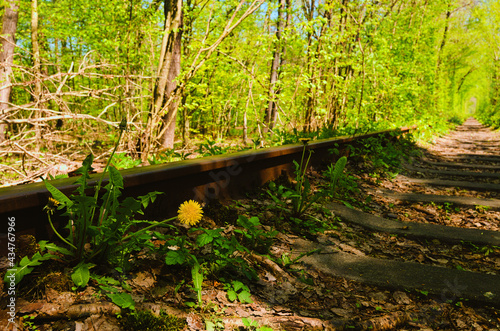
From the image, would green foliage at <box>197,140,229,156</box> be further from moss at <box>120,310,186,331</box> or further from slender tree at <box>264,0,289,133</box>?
slender tree at <box>264,0,289,133</box>

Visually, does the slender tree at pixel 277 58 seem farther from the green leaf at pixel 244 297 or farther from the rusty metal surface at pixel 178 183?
the green leaf at pixel 244 297

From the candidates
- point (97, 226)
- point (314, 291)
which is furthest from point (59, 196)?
point (314, 291)

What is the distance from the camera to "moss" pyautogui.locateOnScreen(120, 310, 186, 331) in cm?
135

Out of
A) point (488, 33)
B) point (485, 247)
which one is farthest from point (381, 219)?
point (488, 33)

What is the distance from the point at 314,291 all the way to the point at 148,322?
107 cm

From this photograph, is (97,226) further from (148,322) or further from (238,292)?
(238,292)

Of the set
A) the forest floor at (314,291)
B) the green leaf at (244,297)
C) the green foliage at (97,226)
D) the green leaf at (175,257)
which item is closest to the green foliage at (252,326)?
the forest floor at (314,291)

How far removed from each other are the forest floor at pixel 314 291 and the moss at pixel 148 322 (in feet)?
0.11

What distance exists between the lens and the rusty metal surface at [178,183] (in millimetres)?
1566

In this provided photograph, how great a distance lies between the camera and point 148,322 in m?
1.37

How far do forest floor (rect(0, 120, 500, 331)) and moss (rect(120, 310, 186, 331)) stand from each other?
0.11 feet

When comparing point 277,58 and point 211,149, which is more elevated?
point 277,58

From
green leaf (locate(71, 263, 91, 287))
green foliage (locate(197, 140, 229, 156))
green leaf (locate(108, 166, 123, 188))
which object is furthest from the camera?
green foliage (locate(197, 140, 229, 156))

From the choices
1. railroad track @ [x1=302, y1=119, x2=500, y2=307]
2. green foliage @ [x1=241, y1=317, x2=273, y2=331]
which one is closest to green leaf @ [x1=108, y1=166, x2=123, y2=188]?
green foliage @ [x1=241, y1=317, x2=273, y2=331]
